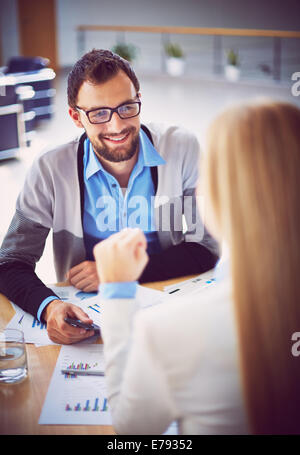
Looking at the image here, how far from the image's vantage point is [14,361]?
1.13 meters

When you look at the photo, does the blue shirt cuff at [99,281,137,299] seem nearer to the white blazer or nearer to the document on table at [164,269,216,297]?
the white blazer

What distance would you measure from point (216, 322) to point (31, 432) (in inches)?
19.2

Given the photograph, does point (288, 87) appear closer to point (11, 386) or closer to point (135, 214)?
point (135, 214)

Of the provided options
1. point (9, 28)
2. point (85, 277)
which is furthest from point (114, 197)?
point (9, 28)

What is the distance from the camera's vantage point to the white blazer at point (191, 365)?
76 centimetres

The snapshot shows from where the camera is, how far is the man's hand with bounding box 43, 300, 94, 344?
125cm

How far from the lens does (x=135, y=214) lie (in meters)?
1.89

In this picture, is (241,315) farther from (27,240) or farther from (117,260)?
(27,240)

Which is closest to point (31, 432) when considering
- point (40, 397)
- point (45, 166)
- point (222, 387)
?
point (40, 397)

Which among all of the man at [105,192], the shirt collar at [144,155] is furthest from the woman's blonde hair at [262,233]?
the shirt collar at [144,155]

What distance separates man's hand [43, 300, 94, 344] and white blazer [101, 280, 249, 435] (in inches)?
18.4

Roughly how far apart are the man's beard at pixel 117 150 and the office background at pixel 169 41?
5.31 m

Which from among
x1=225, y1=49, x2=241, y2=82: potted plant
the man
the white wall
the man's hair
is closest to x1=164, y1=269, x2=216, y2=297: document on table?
the man

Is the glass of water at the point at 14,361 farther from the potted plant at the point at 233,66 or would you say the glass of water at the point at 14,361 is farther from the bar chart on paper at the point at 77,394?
the potted plant at the point at 233,66
